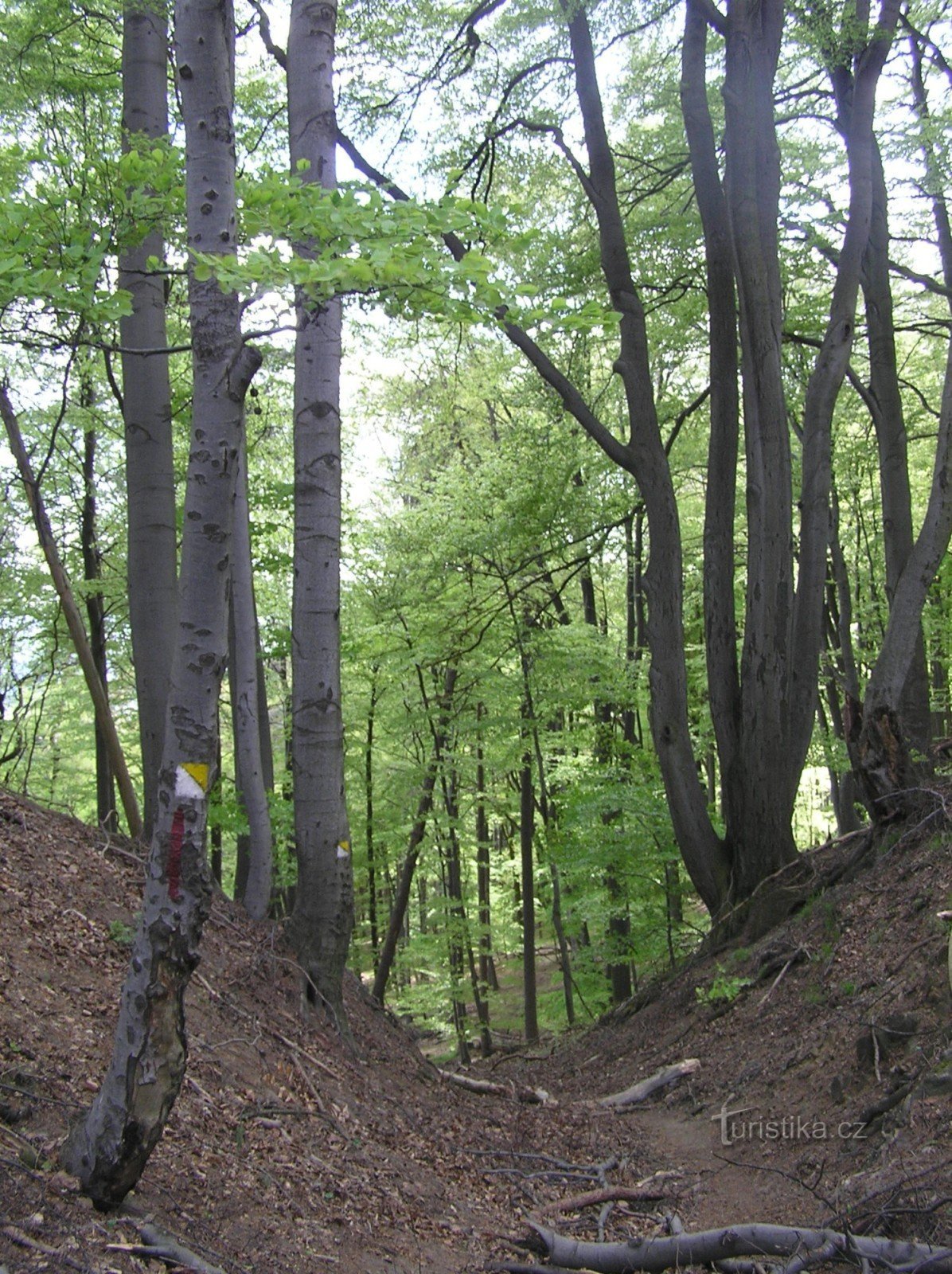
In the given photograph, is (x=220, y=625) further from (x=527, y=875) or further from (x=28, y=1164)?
(x=527, y=875)

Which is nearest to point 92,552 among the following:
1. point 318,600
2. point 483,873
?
point 318,600

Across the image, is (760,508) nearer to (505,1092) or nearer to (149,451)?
(149,451)

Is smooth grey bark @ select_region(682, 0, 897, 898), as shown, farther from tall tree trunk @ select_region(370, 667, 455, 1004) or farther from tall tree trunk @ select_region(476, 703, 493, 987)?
tall tree trunk @ select_region(476, 703, 493, 987)

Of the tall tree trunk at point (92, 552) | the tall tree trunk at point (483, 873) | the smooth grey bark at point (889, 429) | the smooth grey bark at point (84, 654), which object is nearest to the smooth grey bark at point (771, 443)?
the smooth grey bark at point (889, 429)

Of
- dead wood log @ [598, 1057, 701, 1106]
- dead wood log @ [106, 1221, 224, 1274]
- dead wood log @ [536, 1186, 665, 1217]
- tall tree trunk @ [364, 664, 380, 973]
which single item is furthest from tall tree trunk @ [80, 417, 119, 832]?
dead wood log @ [106, 1221, 224, 1274]

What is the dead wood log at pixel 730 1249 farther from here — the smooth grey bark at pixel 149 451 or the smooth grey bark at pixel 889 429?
the smooth grey bark at pixel 889 429

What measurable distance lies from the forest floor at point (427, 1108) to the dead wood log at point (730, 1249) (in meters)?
0.17

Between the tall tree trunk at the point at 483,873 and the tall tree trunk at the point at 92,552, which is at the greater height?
the tall tree trunk at the point at 92,552

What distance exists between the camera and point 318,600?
5996 mm

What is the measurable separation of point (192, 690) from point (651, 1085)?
6.02m

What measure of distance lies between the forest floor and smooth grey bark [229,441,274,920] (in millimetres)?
892

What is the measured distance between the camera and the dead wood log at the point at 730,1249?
3.33m

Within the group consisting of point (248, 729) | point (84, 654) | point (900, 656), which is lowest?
point (248, 729)

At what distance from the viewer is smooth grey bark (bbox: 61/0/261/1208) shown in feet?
9.43
